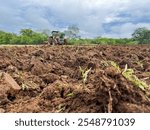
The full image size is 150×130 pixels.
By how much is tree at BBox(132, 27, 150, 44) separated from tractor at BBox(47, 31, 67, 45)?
19.0 metres

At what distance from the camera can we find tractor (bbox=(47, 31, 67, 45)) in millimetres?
34931

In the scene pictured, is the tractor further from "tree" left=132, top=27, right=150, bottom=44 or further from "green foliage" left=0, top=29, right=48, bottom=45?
"tree" left=132, top=27, right=150, bottom=44

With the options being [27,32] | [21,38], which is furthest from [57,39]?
[27,32]

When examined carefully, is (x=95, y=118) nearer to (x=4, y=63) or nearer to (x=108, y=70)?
(x=108, y=70)

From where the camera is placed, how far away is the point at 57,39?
3594 cm

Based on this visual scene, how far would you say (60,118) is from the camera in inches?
172

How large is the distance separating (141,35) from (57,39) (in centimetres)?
2331

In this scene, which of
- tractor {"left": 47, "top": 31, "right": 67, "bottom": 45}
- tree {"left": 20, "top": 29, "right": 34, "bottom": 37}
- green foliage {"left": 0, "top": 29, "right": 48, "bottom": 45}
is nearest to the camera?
tractor {"left": 47, "top": 31, "right": 67, "bottom": 45}

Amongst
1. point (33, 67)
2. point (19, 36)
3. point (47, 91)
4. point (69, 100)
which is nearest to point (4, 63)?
point (33, 67)

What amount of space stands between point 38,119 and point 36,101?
1.33 m

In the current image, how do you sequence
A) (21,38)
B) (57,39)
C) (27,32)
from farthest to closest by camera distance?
(27,32), (21,38), (57,39)

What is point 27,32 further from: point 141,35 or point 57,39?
point 57,39

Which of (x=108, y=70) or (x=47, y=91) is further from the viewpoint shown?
(x=47, y=91)

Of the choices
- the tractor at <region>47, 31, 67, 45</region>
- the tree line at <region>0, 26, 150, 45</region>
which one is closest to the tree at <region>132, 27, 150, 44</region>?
the tree line at <region>0, 26, 150, 45</region>
